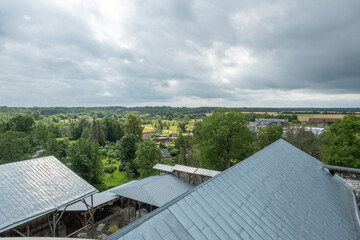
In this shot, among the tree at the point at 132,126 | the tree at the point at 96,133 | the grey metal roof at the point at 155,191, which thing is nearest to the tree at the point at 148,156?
the grey metal roof at the point at 155,191

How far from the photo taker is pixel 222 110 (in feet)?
70.4

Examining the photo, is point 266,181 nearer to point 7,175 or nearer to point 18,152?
point 7,175

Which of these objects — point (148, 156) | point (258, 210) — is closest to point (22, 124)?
point (148, 156)

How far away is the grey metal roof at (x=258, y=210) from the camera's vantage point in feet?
10.7

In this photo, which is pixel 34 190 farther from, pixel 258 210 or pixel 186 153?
pixel 186 153

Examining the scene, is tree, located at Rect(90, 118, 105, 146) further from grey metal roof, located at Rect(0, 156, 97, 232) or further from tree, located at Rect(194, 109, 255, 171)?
grey metal roof, located at Rect(0, 156, 97, 232)

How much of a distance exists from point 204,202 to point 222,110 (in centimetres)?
1823

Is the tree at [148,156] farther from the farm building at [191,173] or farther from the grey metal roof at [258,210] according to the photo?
the grey metal roof at [258,210]

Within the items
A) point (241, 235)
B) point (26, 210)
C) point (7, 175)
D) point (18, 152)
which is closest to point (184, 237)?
point (241, 235)

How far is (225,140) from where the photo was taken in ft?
67.4

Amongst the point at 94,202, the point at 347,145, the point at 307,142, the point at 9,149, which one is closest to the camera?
the point at 94,202

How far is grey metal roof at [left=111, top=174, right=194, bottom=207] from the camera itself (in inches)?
533

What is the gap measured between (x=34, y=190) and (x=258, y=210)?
33.0ft

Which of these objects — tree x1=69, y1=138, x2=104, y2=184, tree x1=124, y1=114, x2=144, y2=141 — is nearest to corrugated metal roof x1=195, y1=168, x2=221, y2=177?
tree x1=69, y1=138, x2=104, y2=184
